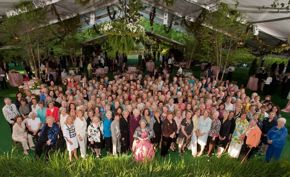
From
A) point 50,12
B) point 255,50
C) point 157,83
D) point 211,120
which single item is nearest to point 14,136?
point 211,120

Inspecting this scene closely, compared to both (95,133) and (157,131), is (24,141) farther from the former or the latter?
(157,131)

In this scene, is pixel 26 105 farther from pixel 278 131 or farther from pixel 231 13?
pixel 231 13

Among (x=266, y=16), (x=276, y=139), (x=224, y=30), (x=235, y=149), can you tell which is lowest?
(x=235, y=149)

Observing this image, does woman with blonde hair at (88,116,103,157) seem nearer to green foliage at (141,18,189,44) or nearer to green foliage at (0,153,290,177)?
green foliage at (0,153,290,177)

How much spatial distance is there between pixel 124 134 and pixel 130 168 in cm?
190

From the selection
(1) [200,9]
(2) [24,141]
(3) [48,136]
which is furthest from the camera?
(1) [200,9]

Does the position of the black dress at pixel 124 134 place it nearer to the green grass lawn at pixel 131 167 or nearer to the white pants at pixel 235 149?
the green grass lawn at pixel 131 167

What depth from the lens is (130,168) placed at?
471cm

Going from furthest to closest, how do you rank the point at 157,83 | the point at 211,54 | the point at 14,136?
the point at 211,54 < the point at 157,83 < the point at 14,136

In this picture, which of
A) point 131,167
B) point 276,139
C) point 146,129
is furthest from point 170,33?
point 131,167

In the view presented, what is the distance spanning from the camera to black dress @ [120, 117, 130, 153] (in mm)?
6527

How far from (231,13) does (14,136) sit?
9.28 m

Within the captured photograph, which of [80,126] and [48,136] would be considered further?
[80,126]

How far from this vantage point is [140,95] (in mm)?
8688
